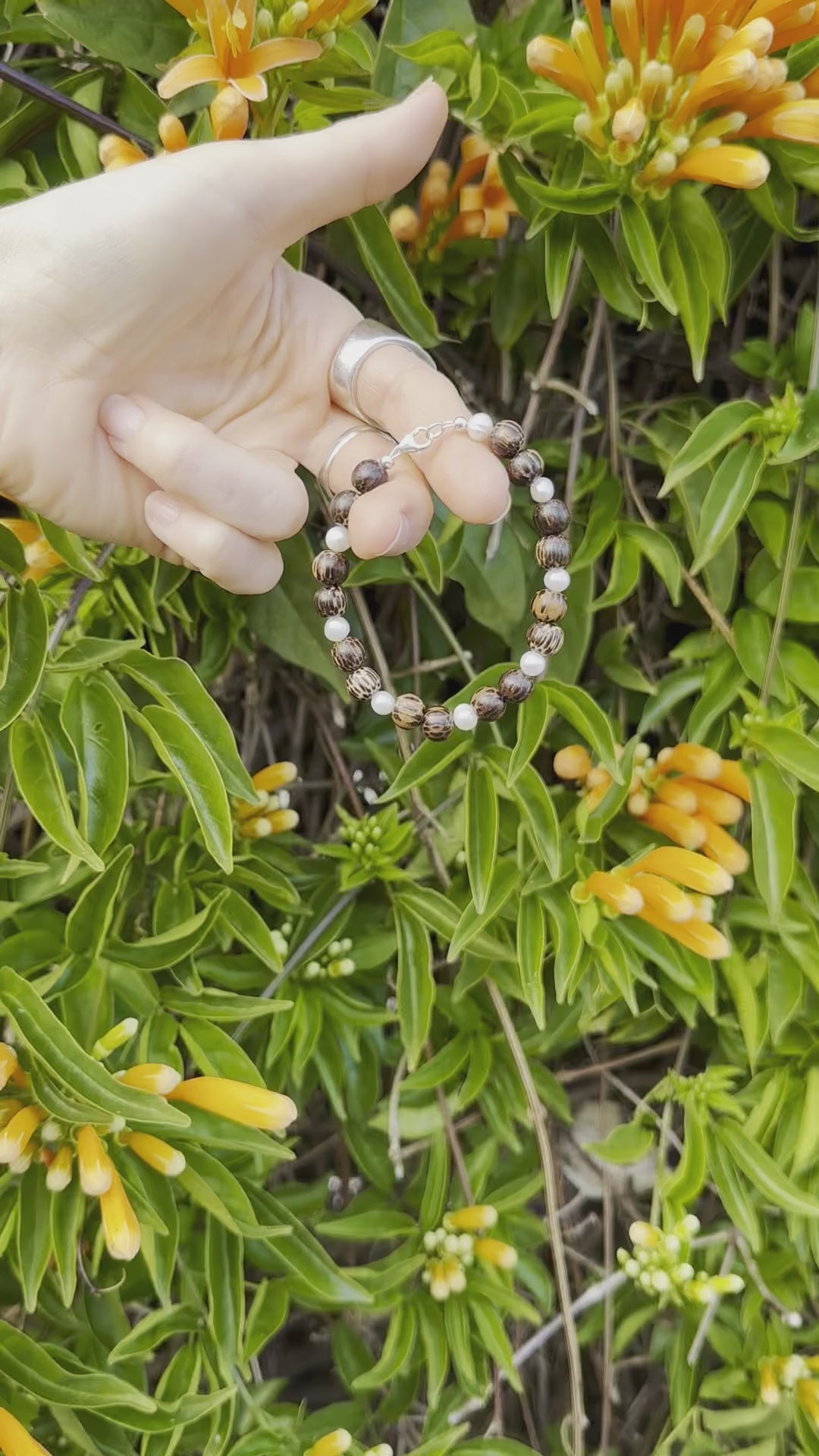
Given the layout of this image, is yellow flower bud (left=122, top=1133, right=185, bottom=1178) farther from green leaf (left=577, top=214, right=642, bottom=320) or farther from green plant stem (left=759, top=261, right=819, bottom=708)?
green leaf (left=577, top=214, right=642, bottom=320)

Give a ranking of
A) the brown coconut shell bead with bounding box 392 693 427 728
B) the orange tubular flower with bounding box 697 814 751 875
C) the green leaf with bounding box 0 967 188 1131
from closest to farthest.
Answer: the green leaf with bounding box 0 967 188 1131 → the brown coconut shell bead with bounding box 392 693 427 728 → the orange tubular flower with bounding box 697 814 751 875

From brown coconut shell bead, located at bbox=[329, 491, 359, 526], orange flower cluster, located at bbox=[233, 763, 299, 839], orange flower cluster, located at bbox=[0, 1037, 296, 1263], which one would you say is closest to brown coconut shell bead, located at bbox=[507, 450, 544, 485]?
brown coconut shell bead, located at bbox=[329, 491, 359, 526]

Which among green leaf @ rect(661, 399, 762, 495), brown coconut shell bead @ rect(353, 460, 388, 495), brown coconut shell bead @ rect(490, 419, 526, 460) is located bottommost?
green leaf @ rect(661, 399, 762, 495)

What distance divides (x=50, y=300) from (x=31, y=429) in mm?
78

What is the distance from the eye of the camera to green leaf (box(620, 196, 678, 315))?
613 millimetres

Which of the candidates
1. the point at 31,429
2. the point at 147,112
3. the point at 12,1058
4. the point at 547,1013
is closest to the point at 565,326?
the point at 147,112

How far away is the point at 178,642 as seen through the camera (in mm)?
895

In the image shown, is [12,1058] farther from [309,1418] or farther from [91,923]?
[309,1418]

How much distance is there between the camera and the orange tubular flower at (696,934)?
71 centimetres

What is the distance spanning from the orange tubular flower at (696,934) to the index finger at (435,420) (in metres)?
0.32

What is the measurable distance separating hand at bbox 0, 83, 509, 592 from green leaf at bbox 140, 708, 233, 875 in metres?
0.10

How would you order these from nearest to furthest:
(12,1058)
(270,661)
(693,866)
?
1. (12,1058)
2. (693,866)
3. (270,661)

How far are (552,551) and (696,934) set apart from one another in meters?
0.30

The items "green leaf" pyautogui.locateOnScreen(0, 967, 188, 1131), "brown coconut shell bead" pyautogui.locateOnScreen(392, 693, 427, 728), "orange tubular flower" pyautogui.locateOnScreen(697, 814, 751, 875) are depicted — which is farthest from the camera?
"orange tubular flower" pyautogui.locateOnScreen(697, 814, 751, 875)
